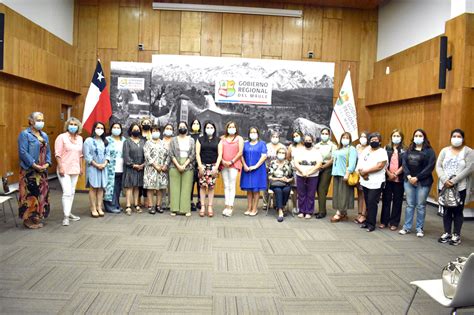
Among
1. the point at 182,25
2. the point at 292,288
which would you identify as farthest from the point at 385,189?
the point at 182,25

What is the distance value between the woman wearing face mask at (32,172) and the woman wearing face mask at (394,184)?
494 cm

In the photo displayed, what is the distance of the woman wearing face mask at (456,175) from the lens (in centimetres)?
523

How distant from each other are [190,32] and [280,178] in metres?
6.18

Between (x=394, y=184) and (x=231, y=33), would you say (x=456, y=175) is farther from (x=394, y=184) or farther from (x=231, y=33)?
(x=231, y=33)

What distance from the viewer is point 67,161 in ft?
18.8

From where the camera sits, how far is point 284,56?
11.4 m

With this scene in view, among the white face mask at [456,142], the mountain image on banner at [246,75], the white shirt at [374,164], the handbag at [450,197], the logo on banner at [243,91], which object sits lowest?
the handbag at [450,197]

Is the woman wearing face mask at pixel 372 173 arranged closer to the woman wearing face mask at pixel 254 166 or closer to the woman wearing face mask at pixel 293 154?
the woman wearing face mask at pixel 293 154

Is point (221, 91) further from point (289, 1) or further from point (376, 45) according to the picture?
point (376, 45)

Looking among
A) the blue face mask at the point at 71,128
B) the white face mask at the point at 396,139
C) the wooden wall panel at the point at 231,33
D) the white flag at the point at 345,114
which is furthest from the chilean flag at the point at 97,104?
the white face mask at the point at 396,139

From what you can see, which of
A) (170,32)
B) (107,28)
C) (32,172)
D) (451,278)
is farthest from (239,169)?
(107,28)

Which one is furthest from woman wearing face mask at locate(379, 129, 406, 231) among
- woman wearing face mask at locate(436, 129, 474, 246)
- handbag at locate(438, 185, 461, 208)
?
handbag at locate(438, 185, 461, 208)

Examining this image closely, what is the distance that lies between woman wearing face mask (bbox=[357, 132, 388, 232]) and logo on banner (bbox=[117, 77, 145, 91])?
7051 mm

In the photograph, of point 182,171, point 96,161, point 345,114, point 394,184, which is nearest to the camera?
point 394,184
